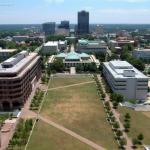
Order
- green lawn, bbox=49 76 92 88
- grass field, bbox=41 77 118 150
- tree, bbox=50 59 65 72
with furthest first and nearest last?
tree, bbox=50 59 65 72, green lawn, bbox=49 76 92 88, grass field, bbox=41 77 118 150

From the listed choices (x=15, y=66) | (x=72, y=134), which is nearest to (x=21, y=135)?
(x=72, y=134)

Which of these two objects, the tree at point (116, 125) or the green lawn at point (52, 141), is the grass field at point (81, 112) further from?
the green lawn at point (52, 141)

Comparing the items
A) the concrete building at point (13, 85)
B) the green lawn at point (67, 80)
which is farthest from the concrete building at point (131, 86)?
the concrete building at point (13, 85)

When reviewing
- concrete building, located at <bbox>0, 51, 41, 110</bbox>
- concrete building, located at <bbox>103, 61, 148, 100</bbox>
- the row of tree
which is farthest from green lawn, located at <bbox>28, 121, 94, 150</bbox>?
concrete building, located at <bbox>103, 61, 148, 100</bbox>

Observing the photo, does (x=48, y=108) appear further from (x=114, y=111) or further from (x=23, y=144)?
(x=23, y=144)

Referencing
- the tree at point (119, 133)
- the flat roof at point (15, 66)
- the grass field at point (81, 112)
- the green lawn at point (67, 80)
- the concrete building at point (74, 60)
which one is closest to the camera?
the tree at point (119, 133)

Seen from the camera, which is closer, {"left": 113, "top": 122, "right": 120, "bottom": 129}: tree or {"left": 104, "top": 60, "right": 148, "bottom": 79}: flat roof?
{"left": 113, "top": 122, "right": 120, "bottom": 129}: tree

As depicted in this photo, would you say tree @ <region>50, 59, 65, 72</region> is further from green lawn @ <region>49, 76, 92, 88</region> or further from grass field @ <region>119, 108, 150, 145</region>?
grass field @ <region>119, 108, 150, 145</region>

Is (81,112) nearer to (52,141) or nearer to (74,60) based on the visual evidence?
(52,141)
